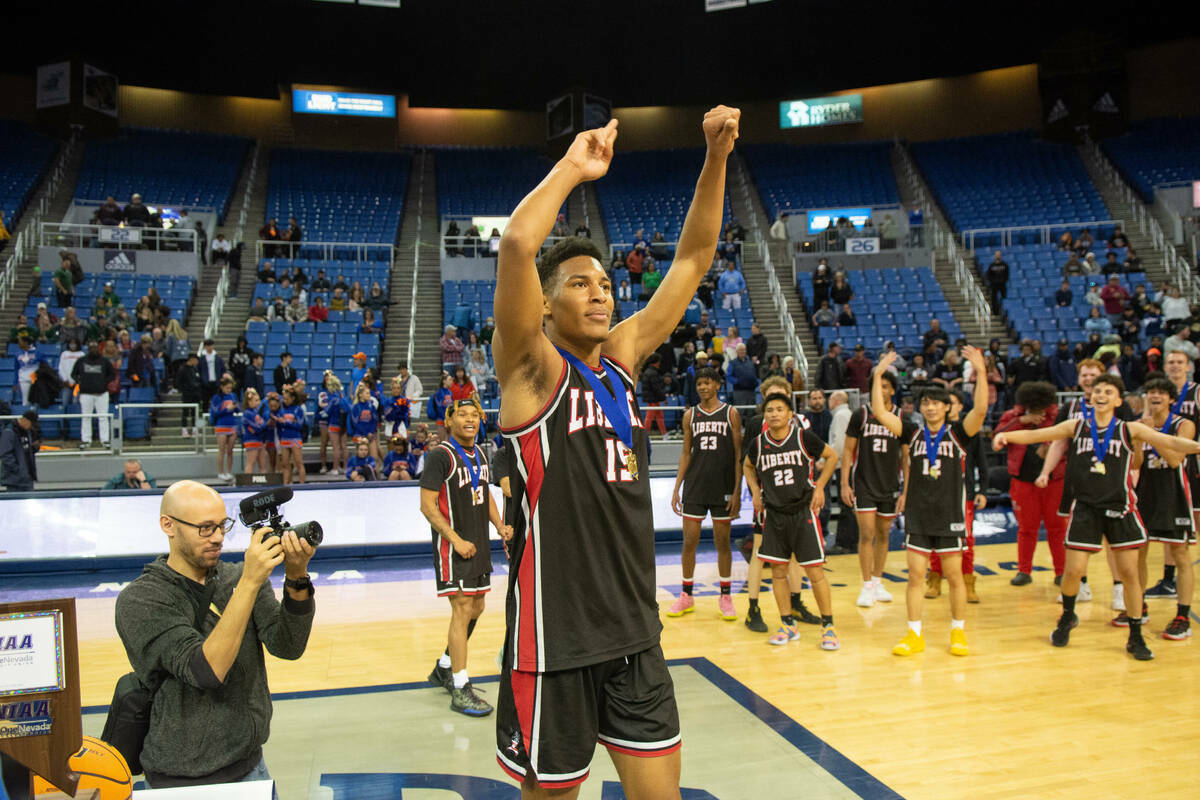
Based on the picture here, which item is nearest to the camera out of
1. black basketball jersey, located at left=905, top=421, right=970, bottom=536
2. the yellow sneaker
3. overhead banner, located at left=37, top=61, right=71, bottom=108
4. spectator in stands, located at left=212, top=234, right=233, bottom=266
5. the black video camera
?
the black video camera

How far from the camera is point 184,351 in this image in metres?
14.8

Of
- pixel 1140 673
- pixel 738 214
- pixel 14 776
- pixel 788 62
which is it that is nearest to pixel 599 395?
pixel 14 776

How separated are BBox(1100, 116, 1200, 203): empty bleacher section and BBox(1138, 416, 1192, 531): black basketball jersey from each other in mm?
18580

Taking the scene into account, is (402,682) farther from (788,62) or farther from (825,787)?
(788,62)

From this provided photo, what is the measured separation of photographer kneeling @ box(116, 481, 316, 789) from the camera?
2736 millimetres

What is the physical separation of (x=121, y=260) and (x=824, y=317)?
553 inches

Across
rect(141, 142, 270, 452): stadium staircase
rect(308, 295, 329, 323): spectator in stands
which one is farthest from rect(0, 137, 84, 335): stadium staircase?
rect(308, 295, 329, 323): spectator in stands

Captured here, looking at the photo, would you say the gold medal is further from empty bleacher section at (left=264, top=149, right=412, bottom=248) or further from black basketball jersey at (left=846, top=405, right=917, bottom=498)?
empty bleacher section at (left=264, top=149, right=412, bottom=248)

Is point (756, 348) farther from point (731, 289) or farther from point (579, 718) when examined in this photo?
point (579, 718)

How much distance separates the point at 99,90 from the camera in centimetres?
2378

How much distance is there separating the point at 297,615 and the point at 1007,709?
4147mm

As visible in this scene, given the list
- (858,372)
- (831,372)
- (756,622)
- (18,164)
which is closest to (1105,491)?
(756,622)

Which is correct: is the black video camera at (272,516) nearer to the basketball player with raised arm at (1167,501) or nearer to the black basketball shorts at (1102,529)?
the black basketball shorts at (1102,529)

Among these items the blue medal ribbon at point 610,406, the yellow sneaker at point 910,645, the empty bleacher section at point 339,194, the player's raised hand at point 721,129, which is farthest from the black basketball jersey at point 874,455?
the empty bleacher section at point 339,194
